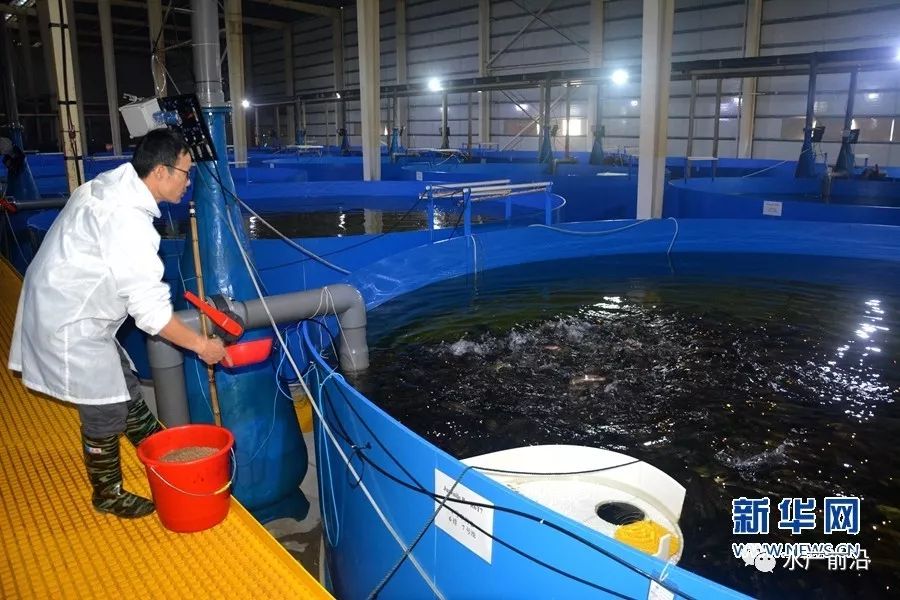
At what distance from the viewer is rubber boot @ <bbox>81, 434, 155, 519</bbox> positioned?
2527mm

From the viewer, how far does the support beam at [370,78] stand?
13.1 metres

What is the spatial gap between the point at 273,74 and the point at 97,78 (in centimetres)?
922

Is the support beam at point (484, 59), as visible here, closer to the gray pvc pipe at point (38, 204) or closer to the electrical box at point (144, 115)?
the gray pvc pipe at point (38, 204)

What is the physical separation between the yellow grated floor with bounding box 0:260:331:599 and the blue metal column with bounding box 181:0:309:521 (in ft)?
3.48

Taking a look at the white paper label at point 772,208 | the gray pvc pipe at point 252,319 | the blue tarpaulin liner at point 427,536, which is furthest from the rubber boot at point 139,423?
the white paper label at point 772,208

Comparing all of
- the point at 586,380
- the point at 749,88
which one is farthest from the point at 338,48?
the point at 586,380

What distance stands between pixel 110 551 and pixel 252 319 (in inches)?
56.7

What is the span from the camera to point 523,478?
2861 millimetres

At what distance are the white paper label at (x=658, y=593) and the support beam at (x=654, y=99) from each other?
9.11 m

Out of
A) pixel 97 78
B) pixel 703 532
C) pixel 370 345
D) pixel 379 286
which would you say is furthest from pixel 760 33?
pixel 97 78

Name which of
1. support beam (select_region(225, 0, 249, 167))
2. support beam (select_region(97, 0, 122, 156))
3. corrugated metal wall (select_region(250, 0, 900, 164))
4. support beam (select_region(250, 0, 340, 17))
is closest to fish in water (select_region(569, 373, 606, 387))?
corrugated metal wall (select_region(250, 0, 900, 164))

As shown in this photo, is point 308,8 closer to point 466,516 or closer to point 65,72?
point 65,72

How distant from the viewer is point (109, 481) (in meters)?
2.60

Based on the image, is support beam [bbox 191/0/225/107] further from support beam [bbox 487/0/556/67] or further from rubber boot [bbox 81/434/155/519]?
support beam [bbox 487/0/556/67]
